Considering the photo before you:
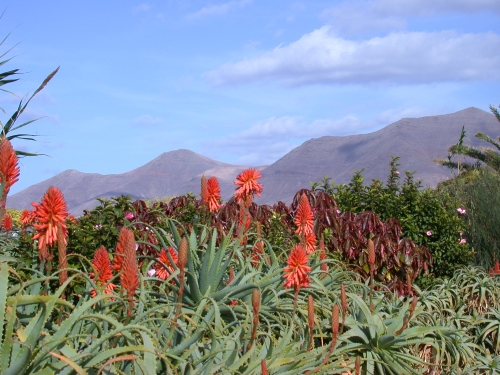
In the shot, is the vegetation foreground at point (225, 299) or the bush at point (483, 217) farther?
the bush at point (483, 217)

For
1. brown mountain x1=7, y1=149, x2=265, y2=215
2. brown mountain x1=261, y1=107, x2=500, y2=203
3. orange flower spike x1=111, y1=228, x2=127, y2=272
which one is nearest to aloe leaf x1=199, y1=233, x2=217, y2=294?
orange flower spike x1=111, y1=228, x2=127, y2=272

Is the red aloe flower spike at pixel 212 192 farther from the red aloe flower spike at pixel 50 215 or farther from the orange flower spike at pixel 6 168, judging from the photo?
the orange flower spike at pixel 6 168

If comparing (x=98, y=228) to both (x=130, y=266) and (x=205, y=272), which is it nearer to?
(x=205, y=272)

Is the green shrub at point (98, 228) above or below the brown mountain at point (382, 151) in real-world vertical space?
below

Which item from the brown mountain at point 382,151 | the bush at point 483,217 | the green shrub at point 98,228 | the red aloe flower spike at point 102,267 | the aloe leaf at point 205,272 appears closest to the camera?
the red aloe flower spike at point 102,267

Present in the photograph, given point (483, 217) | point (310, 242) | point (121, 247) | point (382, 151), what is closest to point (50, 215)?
point (121, 247)

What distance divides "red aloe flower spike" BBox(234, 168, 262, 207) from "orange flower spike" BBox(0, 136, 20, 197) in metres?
2.20

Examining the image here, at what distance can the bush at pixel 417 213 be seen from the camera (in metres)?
7.68

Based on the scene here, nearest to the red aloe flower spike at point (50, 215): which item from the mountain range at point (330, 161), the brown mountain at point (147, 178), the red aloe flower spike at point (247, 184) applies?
the red aloe flower spike at point (247, 184)

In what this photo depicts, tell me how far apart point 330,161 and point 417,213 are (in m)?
14.7

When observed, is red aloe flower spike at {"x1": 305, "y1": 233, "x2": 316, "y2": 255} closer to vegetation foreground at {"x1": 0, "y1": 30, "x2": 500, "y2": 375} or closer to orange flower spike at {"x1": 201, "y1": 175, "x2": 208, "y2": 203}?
vegetation foreground at {"x1": 0, "y1": 30, "x2": 500, "y2": 375}

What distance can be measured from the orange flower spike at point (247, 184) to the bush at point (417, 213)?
3530mm

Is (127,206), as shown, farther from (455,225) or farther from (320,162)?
(320,162)

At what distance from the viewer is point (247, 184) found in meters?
3.97
